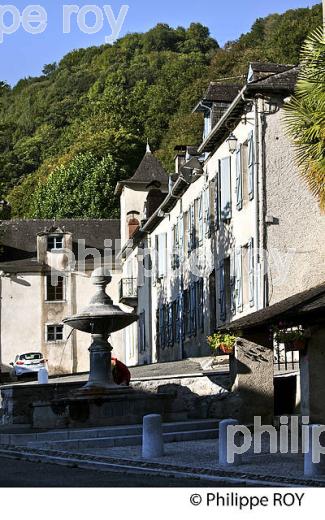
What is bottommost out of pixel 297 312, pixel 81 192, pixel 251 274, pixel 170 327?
pixel 297 312

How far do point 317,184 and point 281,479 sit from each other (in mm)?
5588

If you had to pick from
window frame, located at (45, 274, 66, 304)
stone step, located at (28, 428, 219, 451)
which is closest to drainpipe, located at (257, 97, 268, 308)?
stone step, located at (28, 428, 219, 451)

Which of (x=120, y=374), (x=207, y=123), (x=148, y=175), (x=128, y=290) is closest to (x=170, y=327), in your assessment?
(x=207, y=123)

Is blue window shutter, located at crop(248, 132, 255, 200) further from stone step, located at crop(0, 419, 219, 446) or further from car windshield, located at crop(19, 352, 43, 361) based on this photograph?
car windshield, located at crop(19, 352, 43, 361)

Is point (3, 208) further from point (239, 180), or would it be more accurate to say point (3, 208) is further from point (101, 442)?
point (101, 442)

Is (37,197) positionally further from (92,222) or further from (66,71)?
(66,71)

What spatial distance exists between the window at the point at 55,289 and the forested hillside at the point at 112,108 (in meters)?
7.98

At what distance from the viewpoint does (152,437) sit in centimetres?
1631

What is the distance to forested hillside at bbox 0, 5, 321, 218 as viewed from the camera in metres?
73.4

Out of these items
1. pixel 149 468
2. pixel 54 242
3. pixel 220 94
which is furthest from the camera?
pixel 54 242

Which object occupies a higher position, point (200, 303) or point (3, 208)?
point (3, 208)

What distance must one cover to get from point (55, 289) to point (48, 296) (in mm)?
486

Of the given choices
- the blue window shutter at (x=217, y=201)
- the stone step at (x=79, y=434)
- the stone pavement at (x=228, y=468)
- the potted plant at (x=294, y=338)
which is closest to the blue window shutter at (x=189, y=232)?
the blue window shutter at (x=217, y=201)

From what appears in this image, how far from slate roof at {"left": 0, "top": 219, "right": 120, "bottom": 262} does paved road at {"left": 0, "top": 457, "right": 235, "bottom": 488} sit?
4277 cm
